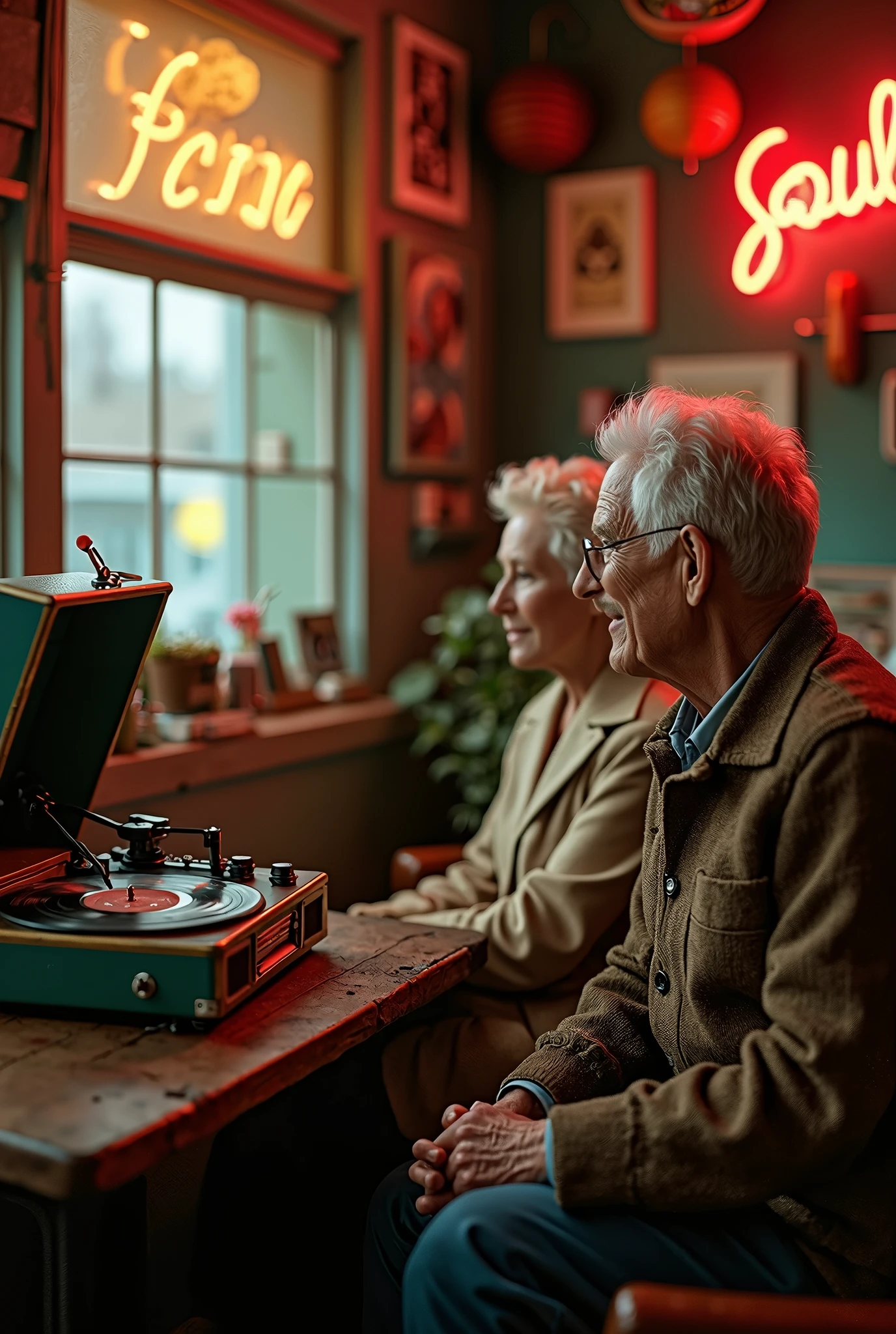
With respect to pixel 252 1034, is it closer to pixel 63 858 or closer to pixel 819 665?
pixel 63 858

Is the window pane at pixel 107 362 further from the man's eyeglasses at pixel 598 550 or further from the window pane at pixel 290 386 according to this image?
the man's eyeglasses at pixel 598 550

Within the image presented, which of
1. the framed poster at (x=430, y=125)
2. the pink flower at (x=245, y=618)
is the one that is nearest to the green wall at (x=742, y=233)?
the framed poster at (x=430, y=125)

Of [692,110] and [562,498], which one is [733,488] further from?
[692,110]

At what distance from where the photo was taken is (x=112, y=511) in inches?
117

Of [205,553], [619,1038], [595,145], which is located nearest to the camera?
[619,1038]

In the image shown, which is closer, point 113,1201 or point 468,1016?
point 113,1201

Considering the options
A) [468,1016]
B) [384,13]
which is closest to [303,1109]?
[468,1016]

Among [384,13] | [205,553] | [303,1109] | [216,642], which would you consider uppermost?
[384,13]

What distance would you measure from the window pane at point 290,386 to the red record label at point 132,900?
2004 millimetres

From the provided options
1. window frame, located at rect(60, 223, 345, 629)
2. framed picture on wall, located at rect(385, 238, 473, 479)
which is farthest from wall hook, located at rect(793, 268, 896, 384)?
window frame, located at rect(60, 223, 345, 629)

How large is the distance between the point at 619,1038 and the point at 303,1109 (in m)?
0.60

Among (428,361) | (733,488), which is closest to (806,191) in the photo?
(428,361)

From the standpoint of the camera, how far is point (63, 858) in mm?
1739

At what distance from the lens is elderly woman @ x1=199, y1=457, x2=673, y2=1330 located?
6.57ft
